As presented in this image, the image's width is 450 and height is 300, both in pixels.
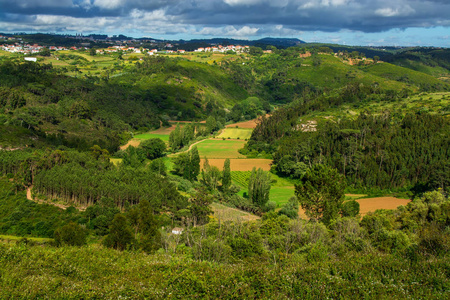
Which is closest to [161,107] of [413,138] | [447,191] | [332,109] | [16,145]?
[332,109]

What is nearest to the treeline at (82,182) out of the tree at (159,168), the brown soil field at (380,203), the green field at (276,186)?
the tree at (159,168)

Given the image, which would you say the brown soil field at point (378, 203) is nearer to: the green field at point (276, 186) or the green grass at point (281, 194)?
the green grass at point (281, 194)

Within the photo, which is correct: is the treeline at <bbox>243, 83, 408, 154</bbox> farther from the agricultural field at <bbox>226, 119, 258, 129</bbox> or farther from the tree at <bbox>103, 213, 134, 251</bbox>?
the tree at <bbox>103, 213, 134, 251</bbox>

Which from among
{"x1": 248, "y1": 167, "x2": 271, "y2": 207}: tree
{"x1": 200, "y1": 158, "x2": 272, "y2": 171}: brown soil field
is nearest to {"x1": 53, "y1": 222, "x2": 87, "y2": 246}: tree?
{"x1": 248, "y1": 167, "x2": 271, "y2": 207}: tree

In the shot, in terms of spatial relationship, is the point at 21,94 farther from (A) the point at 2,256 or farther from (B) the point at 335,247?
(B) the point at 335,247

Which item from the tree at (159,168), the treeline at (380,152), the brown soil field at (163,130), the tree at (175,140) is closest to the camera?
the treeline at (380,152)

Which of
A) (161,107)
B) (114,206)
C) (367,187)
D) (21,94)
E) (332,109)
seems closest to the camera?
(114,206)
